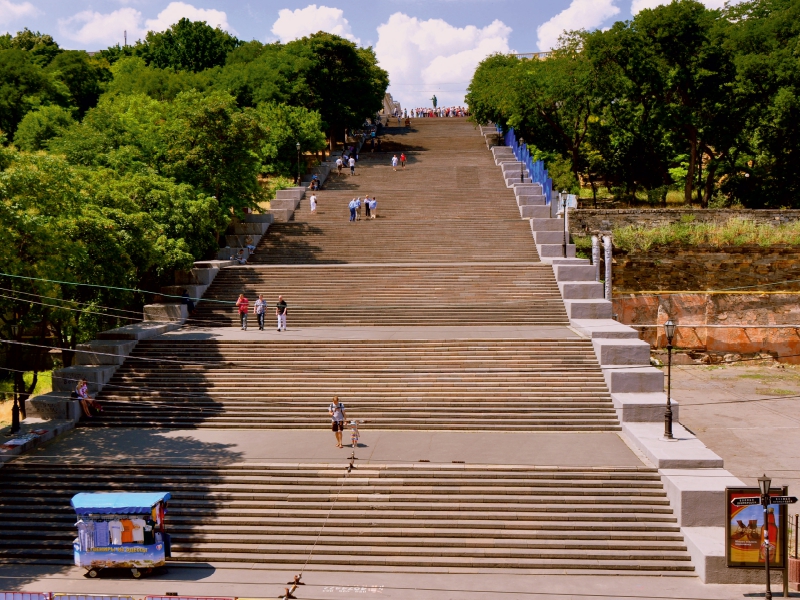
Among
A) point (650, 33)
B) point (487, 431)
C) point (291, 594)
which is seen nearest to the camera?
point (291, 594)

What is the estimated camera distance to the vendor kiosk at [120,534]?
54.2 ft

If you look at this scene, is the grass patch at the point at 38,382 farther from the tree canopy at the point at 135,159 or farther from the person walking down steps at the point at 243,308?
the person walking down steps at the point at 243,308

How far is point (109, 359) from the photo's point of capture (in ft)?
88.1

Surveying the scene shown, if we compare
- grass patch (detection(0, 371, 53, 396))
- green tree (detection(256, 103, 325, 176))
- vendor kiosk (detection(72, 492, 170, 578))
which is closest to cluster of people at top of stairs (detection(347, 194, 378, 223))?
green tree (detection(256, 103, 325, 176))

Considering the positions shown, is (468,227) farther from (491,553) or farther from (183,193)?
(491,553)

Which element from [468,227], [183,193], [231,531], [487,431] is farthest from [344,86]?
[231,531]

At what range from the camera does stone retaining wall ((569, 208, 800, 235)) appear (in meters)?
42.3

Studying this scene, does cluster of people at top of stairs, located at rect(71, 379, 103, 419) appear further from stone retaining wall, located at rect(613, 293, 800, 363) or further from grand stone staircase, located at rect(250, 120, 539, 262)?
stone retaining wall, located at rect(613, 293, 800, 363)

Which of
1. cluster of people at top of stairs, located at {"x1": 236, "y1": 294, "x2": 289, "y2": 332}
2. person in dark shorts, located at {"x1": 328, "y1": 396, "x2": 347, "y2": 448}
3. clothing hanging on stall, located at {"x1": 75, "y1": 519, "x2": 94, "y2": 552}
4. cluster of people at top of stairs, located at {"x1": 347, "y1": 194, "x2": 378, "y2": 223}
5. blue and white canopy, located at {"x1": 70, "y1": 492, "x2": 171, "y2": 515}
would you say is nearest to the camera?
blue and white canopy, located at {"x1": 70, "y1": 492, "x2": 171, "y2": 515}

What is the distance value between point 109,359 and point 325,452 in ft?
32.0

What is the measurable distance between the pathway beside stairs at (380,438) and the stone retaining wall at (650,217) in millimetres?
6496

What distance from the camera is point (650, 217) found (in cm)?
4306

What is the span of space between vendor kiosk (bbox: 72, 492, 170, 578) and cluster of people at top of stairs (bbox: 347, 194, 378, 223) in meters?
27.2

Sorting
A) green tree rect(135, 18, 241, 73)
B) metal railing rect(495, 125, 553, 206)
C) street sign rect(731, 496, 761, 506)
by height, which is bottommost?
street sign rect(731, 496, 761, 506)
